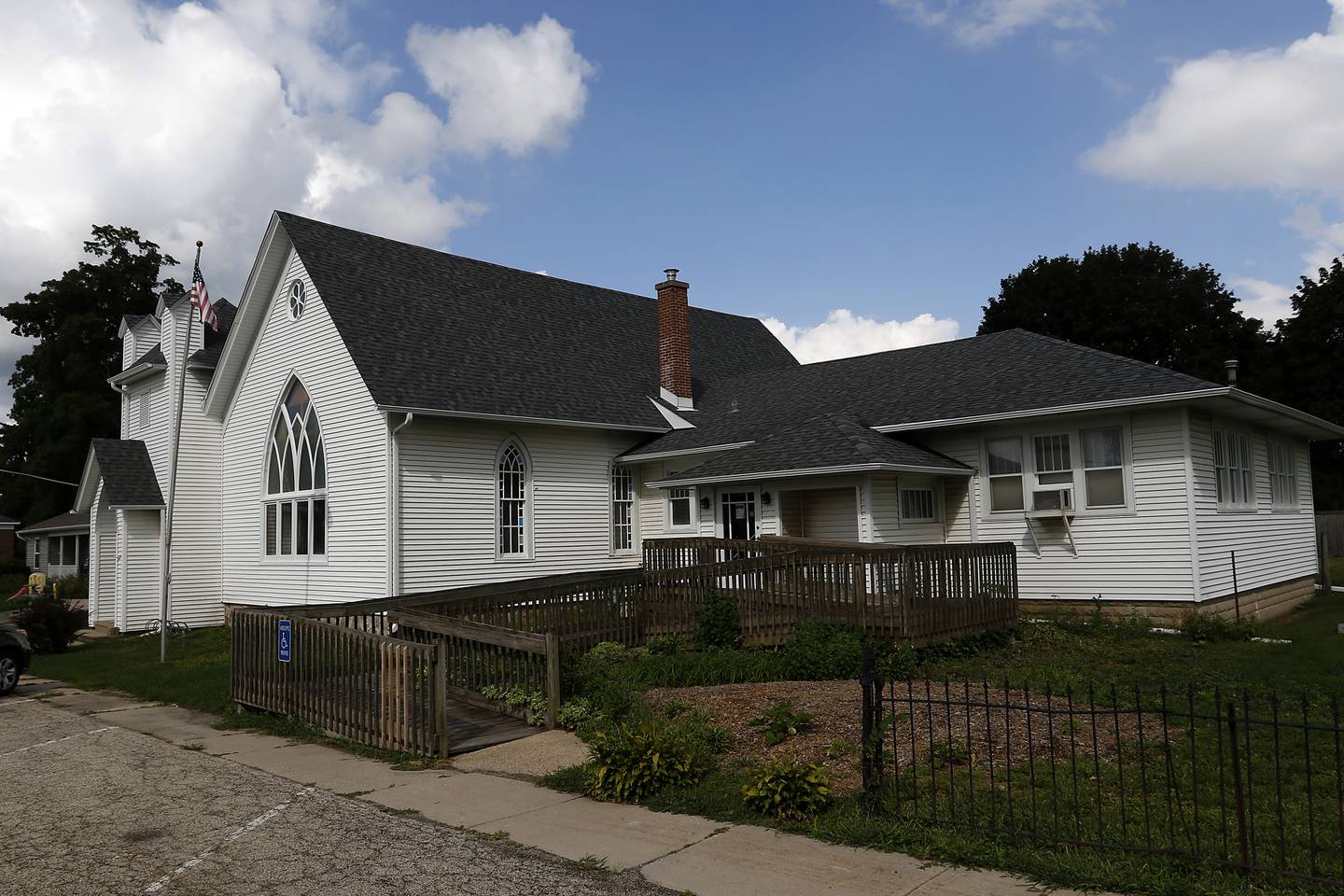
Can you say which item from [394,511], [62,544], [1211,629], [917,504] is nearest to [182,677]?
[394,511]

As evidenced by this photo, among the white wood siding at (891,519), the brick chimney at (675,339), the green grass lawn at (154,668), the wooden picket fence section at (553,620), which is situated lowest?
the green grass lawn at (154,668)

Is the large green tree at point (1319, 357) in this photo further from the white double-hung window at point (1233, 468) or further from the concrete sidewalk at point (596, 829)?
the concrete sidewalk at point (596, 829)

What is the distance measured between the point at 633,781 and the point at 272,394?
1691 centimetres

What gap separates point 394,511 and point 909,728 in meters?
11.7

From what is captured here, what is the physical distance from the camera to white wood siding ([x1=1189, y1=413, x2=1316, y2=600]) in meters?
16.2

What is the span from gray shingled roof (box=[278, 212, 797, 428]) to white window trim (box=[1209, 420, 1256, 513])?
11648 millimetres

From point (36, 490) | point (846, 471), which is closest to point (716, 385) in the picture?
point (846, 471)

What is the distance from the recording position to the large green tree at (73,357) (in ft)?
157

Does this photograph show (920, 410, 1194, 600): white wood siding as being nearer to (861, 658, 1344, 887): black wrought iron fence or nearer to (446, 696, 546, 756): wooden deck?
(861, 658, 1344, 887): black wrought iron fence

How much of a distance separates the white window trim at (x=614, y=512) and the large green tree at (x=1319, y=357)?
38492mm

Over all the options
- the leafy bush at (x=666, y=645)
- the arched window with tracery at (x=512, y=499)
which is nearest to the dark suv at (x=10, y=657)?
the arched window with tracery at (x=512, y=499)

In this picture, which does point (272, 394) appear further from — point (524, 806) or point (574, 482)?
point (524, 806)

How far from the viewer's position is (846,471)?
16203mm

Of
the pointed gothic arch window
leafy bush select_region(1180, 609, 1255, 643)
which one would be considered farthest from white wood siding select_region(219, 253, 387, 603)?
leafy bush select_region(1180, 609, 1255, 643)
